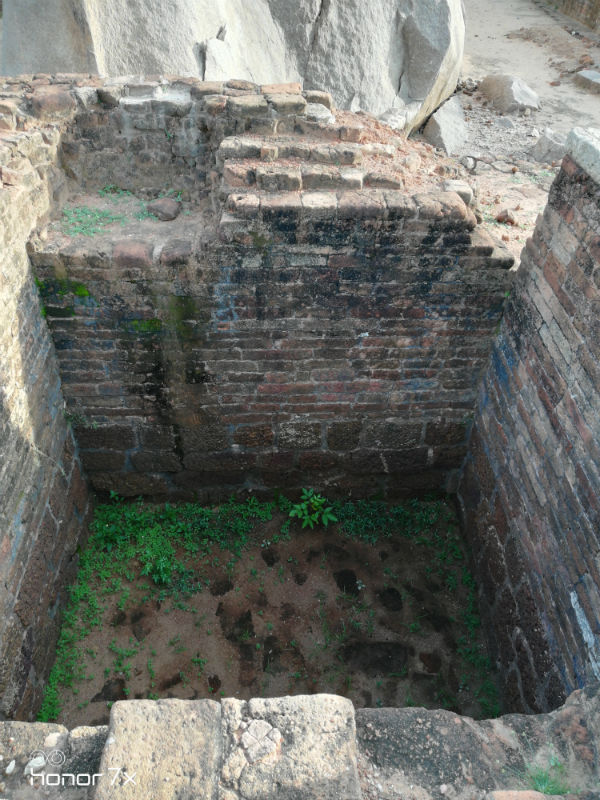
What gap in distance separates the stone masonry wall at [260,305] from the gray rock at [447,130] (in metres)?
4.92

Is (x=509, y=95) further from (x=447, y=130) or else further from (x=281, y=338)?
(x=281, y=338)

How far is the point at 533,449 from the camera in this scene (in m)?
3.20

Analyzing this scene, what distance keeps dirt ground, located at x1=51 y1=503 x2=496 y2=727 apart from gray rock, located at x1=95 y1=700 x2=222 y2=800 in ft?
5.41

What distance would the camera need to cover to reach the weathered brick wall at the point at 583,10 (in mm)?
12970

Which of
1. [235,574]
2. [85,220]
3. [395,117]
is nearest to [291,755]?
[235,574]

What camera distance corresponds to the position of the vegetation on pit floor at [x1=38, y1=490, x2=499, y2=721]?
11.5ft

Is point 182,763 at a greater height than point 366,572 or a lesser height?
greater

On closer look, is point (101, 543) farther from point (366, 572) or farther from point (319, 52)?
point (319, 52)

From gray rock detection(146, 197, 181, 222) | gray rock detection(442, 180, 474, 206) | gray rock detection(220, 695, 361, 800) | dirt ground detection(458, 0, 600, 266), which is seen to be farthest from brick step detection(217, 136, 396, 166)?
gray rock detection(220, 695, 361, 800)

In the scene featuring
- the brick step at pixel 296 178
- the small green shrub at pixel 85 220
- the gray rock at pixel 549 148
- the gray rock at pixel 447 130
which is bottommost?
the gray rock at pixel 447 130

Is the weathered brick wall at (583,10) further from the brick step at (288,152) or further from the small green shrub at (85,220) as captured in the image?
the small green shrub at (85,220)

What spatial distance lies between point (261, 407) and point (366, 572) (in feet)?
4.65

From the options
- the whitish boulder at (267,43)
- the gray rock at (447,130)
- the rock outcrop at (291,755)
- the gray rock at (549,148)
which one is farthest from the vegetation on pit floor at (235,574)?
the gray rock at (447,130)

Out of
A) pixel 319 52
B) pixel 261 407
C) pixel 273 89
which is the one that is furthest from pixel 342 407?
pixel 319 52
